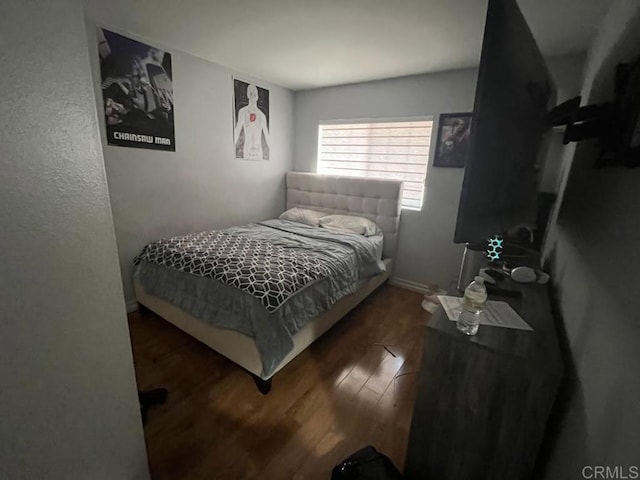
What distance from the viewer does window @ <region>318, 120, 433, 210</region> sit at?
311 centimetres

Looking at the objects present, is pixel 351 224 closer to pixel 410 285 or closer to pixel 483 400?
pixel 410 285

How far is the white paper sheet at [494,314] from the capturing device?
0.98 m

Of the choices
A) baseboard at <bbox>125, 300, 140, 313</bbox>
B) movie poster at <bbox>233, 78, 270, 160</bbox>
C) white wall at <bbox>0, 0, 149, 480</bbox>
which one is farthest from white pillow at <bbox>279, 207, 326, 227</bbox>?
white wall at <bbox>0, 0, 149, 480</bbox>

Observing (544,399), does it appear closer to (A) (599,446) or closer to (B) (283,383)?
(A) (599,446)

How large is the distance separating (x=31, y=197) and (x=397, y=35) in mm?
2424

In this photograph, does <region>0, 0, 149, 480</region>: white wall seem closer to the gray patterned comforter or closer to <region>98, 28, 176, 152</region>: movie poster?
the gray patterned comforter

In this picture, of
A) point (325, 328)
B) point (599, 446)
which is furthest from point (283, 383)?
point (599, 446)

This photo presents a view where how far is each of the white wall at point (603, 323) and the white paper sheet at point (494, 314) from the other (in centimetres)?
16

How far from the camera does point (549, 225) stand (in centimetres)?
214

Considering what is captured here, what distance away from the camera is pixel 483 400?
0.89 meters

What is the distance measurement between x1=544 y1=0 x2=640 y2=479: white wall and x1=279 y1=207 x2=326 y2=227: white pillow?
8.17 feet

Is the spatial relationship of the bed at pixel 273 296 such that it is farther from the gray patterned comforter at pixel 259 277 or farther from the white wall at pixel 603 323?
the white wall at pixel 603 323

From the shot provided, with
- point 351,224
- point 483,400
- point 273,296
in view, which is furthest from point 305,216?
point 483,400

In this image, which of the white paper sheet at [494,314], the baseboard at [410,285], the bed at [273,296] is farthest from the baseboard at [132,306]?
the baseboard at [410,285]
